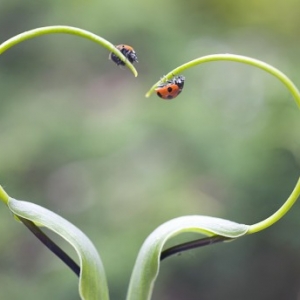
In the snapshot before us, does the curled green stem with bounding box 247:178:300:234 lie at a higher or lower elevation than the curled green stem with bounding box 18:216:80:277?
higher

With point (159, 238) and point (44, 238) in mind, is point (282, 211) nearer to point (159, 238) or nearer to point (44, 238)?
point (159, 238)

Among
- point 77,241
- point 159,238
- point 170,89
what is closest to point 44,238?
point 77,241

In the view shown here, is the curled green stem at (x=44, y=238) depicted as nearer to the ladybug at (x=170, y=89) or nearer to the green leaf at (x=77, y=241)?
the green leaf at (x=77, y=241)

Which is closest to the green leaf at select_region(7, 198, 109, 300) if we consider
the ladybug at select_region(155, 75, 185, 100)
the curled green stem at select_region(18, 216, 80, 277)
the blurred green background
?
the curled green stem at select_region(18, 216, 80, 277)

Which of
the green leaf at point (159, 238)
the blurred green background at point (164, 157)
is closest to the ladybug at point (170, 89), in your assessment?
the green leaf at point (159, 238)

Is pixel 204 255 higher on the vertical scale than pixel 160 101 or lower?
lower

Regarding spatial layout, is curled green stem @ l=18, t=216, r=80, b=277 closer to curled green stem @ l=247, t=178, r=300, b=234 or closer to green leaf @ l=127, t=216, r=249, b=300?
green leaf @ l=127, t=216, r=249, b=300

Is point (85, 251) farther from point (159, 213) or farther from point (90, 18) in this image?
point (90, 18)

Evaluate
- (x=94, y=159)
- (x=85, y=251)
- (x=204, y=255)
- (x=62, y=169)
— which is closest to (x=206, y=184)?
(x=204, y=255)
